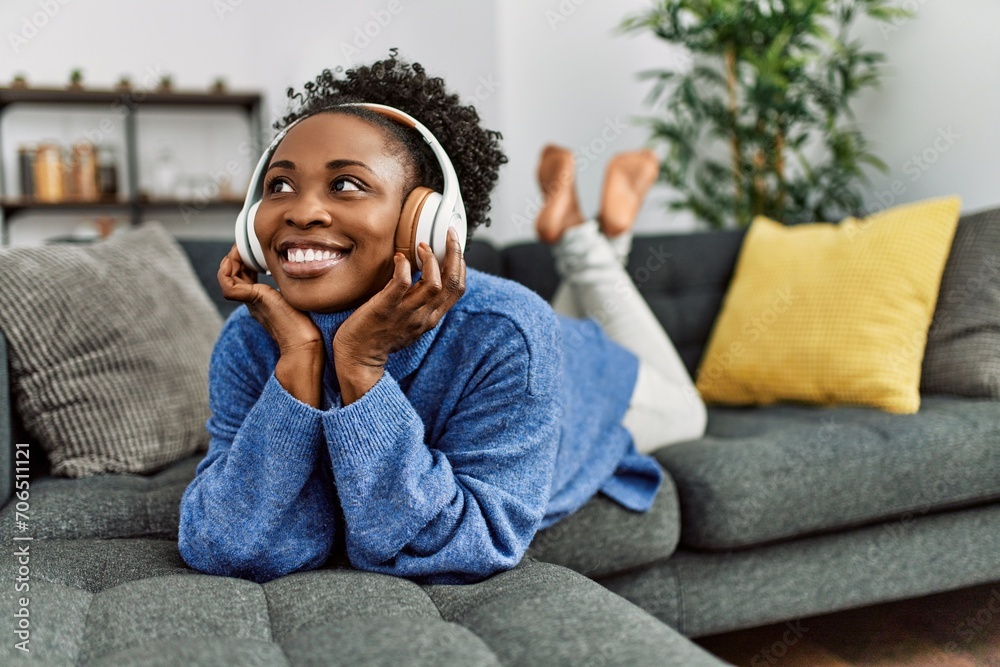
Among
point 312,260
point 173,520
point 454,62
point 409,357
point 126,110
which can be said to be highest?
point 454,62

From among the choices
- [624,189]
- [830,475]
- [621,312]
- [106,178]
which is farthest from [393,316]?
[106,178]

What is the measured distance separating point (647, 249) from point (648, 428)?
68 cm

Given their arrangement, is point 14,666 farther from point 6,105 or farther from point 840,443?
point 6,105

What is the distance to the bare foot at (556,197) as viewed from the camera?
6.24ft

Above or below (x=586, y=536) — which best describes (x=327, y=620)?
above

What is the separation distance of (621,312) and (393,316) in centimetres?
103

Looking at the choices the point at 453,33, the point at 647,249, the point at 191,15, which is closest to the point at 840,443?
the point at 647,249

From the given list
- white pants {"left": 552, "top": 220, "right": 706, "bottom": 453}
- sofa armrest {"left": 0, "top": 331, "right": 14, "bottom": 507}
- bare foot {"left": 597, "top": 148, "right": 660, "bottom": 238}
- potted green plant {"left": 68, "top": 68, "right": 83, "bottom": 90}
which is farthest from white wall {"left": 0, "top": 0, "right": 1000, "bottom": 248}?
sofa armrest {"left": 0, "top": 331, "right": 14, "bottom": 507}

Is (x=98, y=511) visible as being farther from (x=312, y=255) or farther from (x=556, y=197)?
(x=556, y=197)

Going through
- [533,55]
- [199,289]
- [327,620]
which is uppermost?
[533,55]

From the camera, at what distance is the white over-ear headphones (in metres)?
0.88

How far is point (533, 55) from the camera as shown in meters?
3.83

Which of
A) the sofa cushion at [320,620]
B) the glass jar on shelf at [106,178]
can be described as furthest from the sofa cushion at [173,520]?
the glass jar on shelf at [106,178]

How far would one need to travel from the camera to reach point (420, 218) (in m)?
0.88
